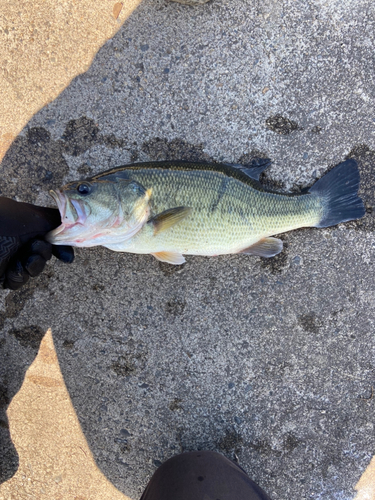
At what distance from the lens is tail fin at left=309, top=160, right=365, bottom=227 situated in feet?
8.26

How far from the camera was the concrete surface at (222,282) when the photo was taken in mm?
2641

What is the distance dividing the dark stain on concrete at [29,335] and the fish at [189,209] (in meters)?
1.18

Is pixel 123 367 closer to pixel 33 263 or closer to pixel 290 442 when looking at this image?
pixel 33 263

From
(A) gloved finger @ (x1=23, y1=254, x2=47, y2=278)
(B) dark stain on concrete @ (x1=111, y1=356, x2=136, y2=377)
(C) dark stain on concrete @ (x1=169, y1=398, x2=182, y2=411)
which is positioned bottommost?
(C) dark stain on concrete @ (x1=169, y1=398, x2=182, y2=411)

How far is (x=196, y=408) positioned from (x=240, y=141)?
244 centimetres

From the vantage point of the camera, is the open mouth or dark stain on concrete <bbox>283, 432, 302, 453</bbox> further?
dark stain on concrete <bbox>283, 432, 302, 453</bbox>

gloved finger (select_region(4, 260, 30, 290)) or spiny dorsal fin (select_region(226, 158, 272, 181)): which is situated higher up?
spiny dorsal fin (select_region(226, 158, 272, 181))

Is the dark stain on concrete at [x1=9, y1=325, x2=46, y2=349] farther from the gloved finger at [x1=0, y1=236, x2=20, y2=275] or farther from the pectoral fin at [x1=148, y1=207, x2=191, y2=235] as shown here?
the pectoral fin at [x1=148, y1=207, x2=191, y2=235]

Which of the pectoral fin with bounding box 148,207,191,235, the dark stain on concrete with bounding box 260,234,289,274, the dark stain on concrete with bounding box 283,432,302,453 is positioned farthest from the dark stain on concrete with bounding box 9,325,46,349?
the dark stain on concrete with bounding box 283,432,302,453

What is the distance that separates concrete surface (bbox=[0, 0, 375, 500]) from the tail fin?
0.52ft

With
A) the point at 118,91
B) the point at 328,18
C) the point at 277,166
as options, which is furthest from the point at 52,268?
the point at 328,18

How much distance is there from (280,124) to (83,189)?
1800 millimetres

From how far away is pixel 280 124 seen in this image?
8.77 feet

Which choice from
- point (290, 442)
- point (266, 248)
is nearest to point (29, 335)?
point (266, 248)
